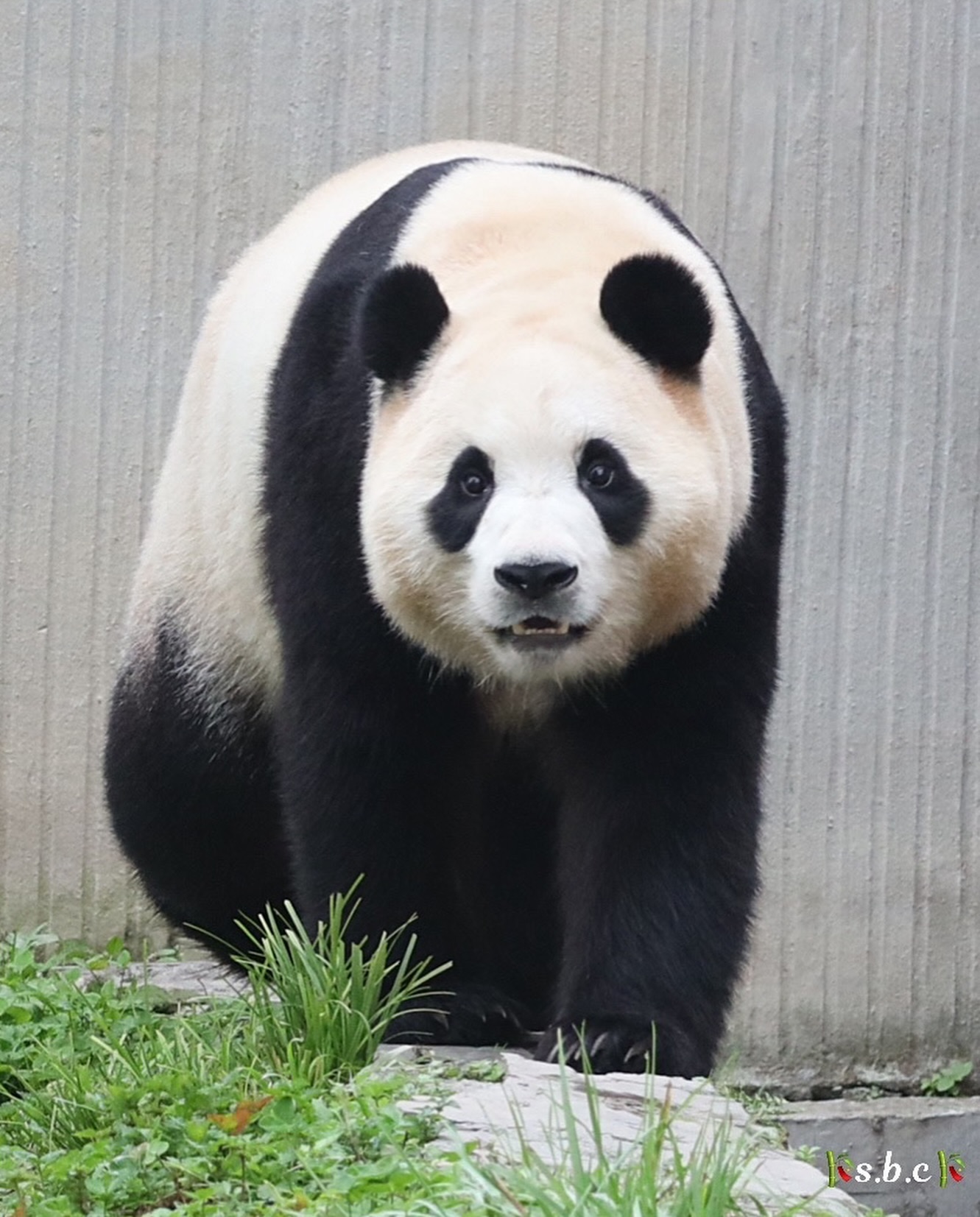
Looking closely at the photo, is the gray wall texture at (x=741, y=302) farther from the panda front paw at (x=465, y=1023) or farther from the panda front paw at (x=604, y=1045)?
the panda front paw at (x=604, y=1045)

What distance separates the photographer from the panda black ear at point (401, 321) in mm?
4246

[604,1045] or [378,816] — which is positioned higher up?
[378,816]

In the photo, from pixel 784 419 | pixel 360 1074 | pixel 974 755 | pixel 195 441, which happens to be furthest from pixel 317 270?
pixel 974 755

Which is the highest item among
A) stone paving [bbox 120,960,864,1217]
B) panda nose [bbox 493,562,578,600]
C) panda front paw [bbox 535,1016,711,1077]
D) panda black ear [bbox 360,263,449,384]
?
panda black ear [bbox 360,263,449,384]

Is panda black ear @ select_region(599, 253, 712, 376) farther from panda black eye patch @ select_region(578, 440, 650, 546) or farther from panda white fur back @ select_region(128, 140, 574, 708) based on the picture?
panda white fur back @ select_region(128, 140, 574, 708)

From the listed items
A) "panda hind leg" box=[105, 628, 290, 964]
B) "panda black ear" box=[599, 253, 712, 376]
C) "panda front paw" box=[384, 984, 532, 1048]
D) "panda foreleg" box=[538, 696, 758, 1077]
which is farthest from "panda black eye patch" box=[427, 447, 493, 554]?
"panda hind leg" box=[105, 628, 290, 964]

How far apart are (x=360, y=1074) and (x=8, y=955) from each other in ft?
7.39

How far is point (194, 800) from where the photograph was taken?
554cm

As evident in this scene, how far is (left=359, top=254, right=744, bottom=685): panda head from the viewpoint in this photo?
13.3ft

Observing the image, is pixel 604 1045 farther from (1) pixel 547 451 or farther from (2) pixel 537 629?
(1) pixel 547 451

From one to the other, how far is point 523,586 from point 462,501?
0.35 meters

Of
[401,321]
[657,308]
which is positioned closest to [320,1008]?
[401,321]

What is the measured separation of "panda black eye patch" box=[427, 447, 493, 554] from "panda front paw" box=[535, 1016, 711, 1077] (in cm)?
101

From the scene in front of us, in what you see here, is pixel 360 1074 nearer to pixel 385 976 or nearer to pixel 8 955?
pixel 385 976
